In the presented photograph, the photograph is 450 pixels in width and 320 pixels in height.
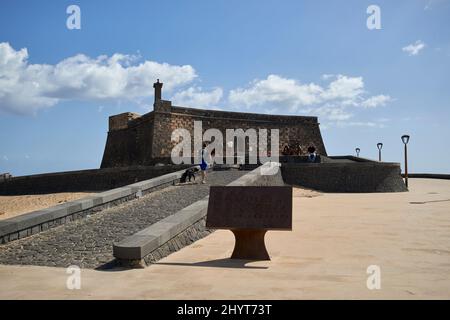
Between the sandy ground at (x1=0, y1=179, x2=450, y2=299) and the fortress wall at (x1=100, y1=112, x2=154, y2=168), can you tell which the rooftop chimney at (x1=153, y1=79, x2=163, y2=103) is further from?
the sandy ground at (x1=0, y1=179, x2=450, y2=299)

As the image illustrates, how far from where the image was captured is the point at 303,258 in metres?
5.50

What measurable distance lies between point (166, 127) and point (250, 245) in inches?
885

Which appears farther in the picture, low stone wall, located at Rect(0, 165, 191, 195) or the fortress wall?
the fortress wall

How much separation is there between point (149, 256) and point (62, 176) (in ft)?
68.3

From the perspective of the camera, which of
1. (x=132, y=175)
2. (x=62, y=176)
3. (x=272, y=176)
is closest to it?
(x=272, y=176)

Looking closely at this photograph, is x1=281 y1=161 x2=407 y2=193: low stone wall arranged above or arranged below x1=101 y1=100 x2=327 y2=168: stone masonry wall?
below

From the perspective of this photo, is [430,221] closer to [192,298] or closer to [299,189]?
[192,298]

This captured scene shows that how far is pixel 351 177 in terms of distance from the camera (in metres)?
18.8

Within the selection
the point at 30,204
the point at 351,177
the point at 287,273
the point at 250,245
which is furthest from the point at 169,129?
the point at 287,273

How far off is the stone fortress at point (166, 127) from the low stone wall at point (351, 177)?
8861mm

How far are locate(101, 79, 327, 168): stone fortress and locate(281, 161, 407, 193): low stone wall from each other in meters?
8.86

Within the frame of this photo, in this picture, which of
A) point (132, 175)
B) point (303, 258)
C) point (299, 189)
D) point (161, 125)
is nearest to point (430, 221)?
point (303, 258)

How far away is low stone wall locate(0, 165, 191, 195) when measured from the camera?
67.5ft

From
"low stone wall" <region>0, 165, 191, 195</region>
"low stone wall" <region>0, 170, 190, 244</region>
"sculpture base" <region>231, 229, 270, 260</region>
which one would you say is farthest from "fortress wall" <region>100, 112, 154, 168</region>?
"sculpture base" <region>231, 229, 270, 260</region>
